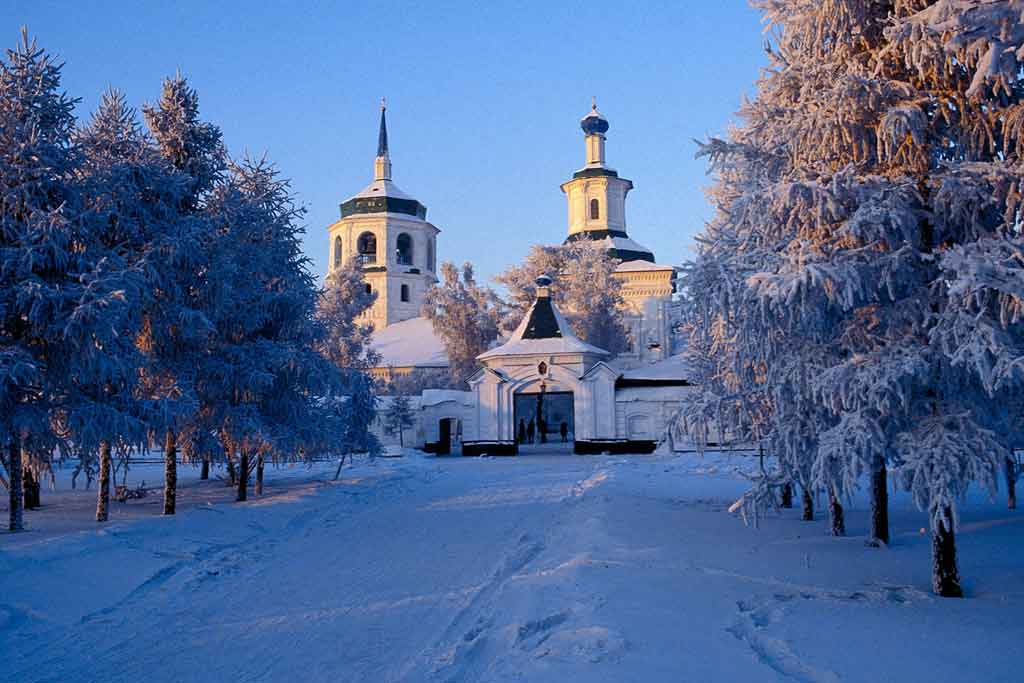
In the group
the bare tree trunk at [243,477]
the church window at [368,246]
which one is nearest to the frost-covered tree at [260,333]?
the bare tree trunk at [243,477]

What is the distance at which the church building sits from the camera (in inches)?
1422

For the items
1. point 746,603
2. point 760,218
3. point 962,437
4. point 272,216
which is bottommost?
point 746,603

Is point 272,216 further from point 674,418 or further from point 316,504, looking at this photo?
point 674,418

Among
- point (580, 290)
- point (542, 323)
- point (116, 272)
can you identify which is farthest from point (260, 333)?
point (580, 290)

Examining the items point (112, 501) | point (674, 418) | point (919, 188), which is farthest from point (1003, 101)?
point (112, 501)

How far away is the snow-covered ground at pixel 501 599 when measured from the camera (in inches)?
236

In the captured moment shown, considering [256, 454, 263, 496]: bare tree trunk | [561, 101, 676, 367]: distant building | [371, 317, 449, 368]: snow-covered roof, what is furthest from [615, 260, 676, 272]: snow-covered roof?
[256, 454, 263, 496]: bare tree trunk

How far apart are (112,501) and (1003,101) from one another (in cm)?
1772

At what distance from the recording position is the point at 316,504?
16.9m

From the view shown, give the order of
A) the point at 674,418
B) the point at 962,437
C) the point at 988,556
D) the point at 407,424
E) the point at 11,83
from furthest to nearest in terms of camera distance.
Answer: the point at 407,424 < the point at 11,83 < the point at 988,556 < the point at 674,418 < the point at 962,437

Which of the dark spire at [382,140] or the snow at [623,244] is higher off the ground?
the dark spire at [382,140]

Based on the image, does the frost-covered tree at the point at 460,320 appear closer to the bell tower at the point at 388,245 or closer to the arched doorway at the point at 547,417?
the arched doorway at the point at 547,417

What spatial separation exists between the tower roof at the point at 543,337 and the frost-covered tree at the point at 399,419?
427 centimetres

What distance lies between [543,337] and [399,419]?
7714 mm
